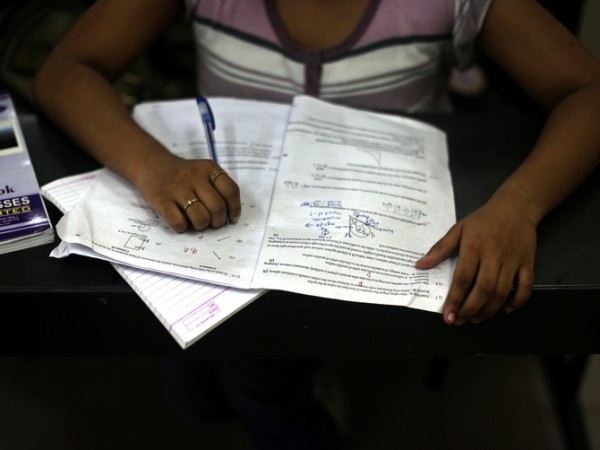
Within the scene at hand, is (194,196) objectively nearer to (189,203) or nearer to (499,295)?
(189,203)

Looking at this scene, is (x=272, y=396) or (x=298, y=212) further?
(x=272, y=396)

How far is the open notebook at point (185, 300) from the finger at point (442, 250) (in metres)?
0.16

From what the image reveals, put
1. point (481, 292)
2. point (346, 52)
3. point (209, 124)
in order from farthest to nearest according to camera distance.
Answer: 1. point (346, 52)
2. point (209, 124)
3. point (481, 292)

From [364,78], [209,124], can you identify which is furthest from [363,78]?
[209,124]

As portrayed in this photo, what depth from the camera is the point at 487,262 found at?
0.62m

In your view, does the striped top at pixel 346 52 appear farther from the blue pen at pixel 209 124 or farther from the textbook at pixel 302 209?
the blue pen at pixel 209 124

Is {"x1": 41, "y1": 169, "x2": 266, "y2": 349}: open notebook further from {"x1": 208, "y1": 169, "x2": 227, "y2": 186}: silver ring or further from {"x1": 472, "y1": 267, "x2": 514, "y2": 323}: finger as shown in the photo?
{"x1": 472, "y1": 267, "x2": 514, "y2": 323}: finger

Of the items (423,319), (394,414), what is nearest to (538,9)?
(423,319)

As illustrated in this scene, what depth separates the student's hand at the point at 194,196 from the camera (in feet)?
2.11

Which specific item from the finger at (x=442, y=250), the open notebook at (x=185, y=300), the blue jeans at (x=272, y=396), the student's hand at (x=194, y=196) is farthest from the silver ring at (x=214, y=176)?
the blue jeans at (x=272, y=396)

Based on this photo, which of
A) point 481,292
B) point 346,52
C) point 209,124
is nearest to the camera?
point 481,292

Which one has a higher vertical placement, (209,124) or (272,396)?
(209,124)

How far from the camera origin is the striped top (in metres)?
0.85

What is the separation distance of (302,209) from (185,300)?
0.16 m
